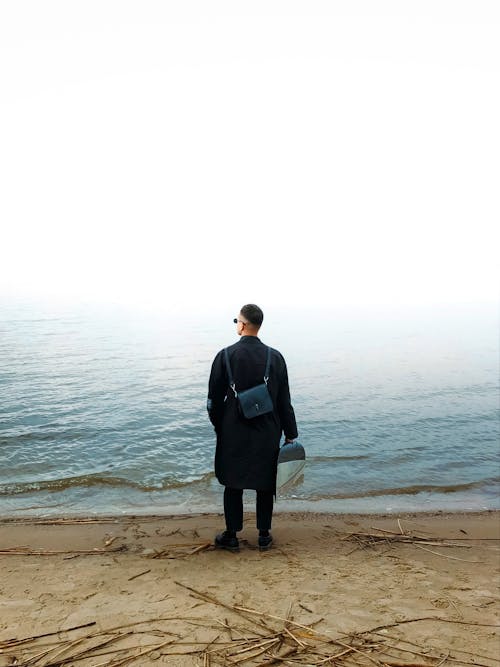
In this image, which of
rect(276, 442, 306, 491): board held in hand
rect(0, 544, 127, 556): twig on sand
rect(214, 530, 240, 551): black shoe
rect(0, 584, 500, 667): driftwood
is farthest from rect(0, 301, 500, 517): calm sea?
rect(0, 584, 500, 667): driftwood

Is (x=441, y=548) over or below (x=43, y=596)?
below

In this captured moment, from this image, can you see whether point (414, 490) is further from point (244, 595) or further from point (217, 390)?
point (244, 595)

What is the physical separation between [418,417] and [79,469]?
8.54 m

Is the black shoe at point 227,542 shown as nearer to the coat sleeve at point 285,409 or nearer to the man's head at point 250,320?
the coat sleeve at point 285,409

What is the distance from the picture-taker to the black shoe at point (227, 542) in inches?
180

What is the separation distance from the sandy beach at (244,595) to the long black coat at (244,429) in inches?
29.9

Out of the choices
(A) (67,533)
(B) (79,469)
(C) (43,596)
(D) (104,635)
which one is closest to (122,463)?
(B) (79,469)

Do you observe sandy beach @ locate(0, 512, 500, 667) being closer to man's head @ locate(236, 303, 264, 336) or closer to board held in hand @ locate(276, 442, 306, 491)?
board held in hand @ locate(276, 442, 306, 491)

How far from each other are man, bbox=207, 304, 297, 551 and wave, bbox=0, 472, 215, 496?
3.27m

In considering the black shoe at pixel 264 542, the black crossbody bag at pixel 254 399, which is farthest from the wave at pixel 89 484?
the black crossbody bag at pixel 254 399

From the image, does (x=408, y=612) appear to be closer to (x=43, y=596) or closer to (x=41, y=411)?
(x=43, y=596)

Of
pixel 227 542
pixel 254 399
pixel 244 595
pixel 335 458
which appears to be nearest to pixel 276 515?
pixel 227 542

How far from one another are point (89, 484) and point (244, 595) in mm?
4619

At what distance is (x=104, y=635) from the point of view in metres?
2.86
